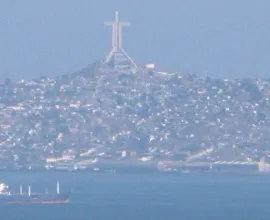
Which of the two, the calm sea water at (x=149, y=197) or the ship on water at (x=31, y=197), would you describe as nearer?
the calm sea water at (x=149, y=197)

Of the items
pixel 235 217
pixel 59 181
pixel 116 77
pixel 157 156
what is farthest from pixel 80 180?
pixel 116 77

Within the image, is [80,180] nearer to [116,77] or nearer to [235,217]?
[235,217]

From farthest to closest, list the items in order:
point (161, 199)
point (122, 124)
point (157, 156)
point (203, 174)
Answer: point (122, 124) < point (157, 156) < point (203, 174) < point (161, 199)

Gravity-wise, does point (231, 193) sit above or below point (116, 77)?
below

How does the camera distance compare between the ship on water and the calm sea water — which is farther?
the ship on water
